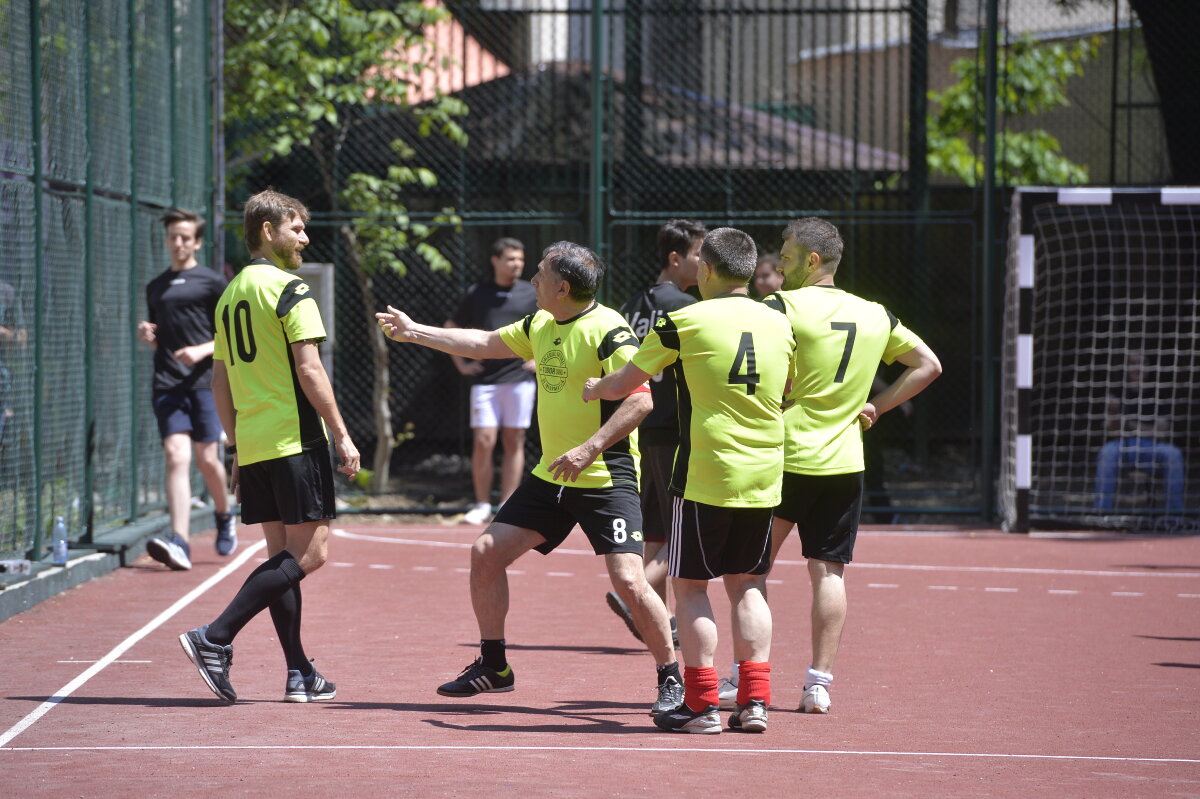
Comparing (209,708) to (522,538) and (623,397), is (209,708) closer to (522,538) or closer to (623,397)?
(522,538)

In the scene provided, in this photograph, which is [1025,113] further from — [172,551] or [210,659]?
[210,659]

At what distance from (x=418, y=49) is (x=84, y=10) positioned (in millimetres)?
5868

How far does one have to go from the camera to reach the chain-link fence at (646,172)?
13.5m

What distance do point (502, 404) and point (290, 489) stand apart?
608 centimetres

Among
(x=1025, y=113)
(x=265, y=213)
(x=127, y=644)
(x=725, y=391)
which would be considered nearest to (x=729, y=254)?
(x=725, y=391)

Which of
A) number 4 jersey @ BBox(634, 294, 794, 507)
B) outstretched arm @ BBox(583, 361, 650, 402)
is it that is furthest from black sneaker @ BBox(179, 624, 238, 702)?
number 4 jersey @ BBox(634, 294, 794, 507)

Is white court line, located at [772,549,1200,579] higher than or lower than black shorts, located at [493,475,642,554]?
lower

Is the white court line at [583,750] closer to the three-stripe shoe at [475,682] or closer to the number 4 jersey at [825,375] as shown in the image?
the three-stripe shoe at [475,682]

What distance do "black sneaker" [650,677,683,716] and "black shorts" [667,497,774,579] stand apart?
0.44 meters

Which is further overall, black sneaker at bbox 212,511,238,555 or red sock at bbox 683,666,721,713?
black sneaker at bbox 212,511,238,555

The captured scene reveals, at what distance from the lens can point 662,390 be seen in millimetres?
7551

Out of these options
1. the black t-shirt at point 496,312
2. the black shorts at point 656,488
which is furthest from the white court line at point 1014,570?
the black shorts at point 656,488

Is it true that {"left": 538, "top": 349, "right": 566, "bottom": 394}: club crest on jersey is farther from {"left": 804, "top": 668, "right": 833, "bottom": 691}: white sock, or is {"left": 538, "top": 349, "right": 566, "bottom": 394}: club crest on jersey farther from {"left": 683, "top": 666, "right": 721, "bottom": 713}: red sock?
{"left": 804, "top": 668, "right": 833, "bottom": 691}: white sock

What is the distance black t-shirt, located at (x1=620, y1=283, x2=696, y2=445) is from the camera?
24.7 ft
